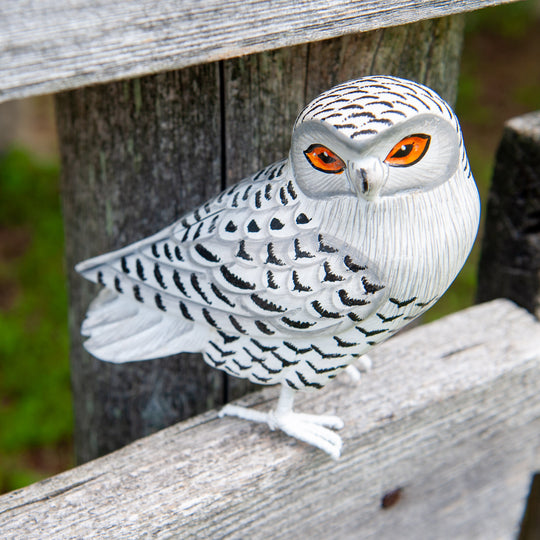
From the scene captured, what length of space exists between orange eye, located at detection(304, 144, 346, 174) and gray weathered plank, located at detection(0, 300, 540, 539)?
1.64ft

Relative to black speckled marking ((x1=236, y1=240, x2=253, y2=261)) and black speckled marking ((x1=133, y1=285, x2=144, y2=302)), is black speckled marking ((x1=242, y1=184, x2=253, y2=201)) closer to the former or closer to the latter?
black speckled marking ((x1=236, y1=240, x2=253, y2=261))

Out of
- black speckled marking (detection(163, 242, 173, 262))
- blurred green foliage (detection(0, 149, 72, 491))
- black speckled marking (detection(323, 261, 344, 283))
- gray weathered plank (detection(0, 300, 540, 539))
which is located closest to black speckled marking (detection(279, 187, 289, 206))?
black speckled marking (detection(323, 261, 344, 283))

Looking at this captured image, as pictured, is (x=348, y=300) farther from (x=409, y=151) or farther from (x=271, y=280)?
(x=409, y=151)

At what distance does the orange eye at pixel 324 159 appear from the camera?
0.91 metres

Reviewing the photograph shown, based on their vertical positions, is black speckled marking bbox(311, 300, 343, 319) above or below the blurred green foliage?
above

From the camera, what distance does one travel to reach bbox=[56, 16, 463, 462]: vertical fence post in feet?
3.73

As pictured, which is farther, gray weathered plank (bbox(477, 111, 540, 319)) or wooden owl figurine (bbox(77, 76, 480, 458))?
gray weathered plank (bbox(477, 111, 540, 319))

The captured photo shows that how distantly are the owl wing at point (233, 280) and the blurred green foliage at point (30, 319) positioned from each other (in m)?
1.60

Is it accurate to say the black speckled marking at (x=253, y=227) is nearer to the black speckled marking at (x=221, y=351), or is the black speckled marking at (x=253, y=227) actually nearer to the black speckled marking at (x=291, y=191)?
the black speckled marking at (x=291, y=191)

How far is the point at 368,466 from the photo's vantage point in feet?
4.14

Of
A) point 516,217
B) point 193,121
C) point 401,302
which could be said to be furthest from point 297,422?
point 516,217

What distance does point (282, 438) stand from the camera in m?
1.21

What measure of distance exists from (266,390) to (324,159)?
562mm

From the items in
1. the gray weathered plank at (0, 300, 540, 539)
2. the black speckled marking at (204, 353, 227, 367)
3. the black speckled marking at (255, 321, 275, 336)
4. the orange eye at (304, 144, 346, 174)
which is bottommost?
the gray weathered plank at (0, 300, 540, 539)
